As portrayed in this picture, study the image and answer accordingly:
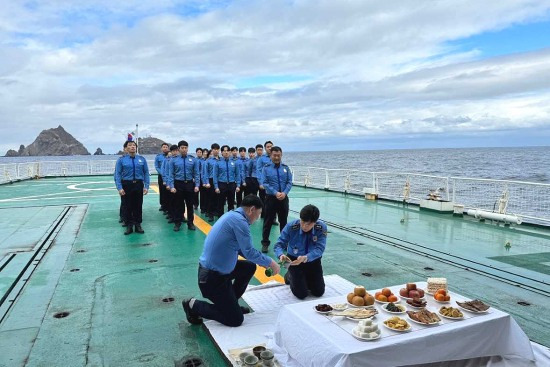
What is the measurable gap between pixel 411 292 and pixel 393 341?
82cm

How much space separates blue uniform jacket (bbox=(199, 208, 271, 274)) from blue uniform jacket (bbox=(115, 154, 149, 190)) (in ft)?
15.2

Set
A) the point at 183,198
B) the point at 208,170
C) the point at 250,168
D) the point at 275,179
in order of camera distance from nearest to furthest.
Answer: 1. the point at 275,179
2. the point at 183,198
3. the point at 208,170
4. the point at 250,168

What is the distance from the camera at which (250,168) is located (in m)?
10.2

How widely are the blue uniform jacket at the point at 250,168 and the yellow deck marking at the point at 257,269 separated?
154 centimetres

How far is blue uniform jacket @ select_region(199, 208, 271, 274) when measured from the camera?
3877mm

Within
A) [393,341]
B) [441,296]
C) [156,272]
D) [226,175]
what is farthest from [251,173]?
[393,341]

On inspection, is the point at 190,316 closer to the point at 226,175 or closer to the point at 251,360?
the point at 251,360

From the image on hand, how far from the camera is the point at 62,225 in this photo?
30.8 feet

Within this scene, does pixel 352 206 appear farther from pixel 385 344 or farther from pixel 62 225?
pixel 385 344

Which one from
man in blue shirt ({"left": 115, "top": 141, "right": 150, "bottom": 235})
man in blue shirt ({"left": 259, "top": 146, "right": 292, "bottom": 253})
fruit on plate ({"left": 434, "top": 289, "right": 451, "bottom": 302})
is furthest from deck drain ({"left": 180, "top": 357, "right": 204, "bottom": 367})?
man in blue shirt ({"left": 115, "top": 141, "right": 150, "bottom": 235})

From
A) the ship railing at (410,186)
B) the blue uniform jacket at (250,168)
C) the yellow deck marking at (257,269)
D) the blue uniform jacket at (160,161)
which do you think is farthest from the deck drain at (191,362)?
the ship railing at (410,186)

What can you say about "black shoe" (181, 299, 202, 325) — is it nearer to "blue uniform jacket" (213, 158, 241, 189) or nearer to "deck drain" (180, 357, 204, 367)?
"deck drain" (180, 357, 204, 367)

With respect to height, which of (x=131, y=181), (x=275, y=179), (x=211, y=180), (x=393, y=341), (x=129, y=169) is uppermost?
(x=129, y=169)

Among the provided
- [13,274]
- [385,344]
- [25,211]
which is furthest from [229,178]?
[385,344]
